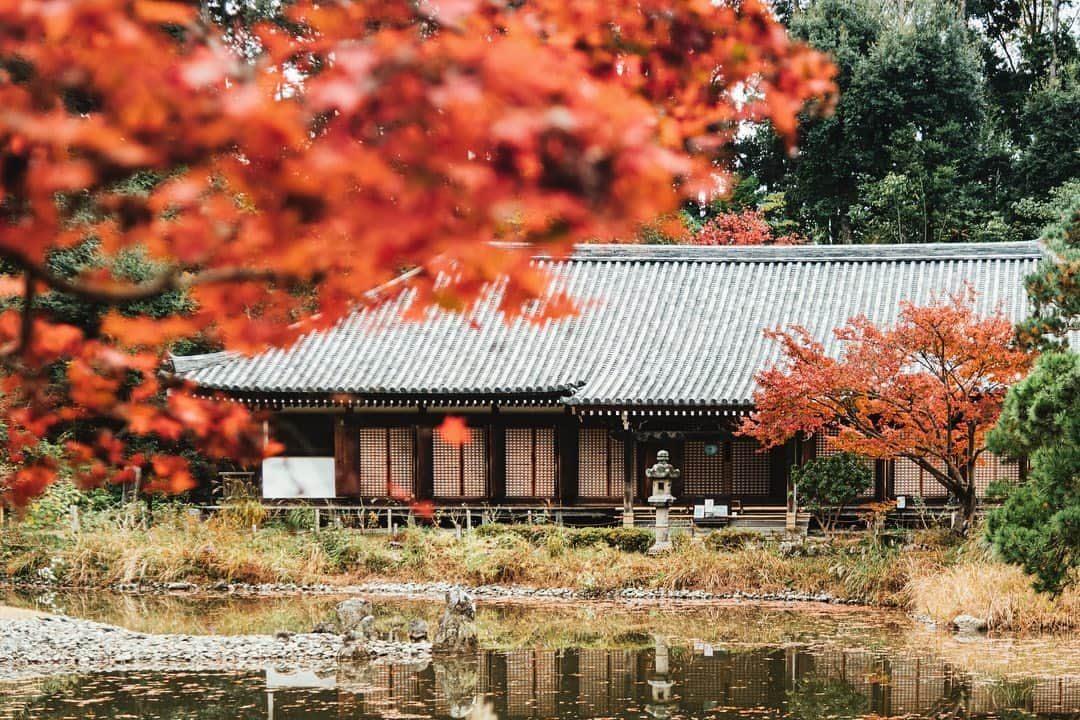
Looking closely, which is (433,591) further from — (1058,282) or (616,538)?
(1058,282)

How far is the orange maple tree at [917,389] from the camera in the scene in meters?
17.7

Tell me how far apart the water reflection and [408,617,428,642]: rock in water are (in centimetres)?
92

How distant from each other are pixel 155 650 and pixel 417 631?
10.1 feet

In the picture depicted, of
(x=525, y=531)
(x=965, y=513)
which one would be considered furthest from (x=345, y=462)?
(x=965, y=513)

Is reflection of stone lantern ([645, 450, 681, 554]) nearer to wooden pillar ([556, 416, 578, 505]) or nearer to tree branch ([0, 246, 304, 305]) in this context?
wooden pillar ([556, 416, 578, 505])

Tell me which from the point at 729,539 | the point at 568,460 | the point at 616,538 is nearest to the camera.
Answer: the point at 729,539

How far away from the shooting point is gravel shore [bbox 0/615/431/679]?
14.6m

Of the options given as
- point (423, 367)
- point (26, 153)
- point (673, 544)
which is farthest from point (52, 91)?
point (423, 367)

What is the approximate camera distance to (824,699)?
12.7 m

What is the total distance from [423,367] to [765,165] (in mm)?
19001

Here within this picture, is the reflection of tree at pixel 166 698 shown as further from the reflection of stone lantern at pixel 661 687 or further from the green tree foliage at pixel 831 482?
the green tree foliage at pixel 831 482

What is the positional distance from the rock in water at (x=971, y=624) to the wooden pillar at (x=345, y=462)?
13.2 metres

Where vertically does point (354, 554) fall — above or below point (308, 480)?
below

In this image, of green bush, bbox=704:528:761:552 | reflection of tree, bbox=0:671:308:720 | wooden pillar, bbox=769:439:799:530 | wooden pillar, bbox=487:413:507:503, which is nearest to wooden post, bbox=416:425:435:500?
wooden pillar, bbox=487:413:507:503
